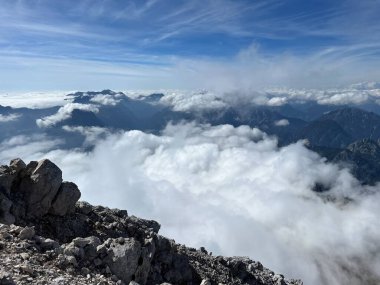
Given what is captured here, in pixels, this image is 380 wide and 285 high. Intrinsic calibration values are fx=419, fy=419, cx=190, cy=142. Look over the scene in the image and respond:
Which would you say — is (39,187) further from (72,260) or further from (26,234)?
(72,260)

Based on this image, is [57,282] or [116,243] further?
[116,243]

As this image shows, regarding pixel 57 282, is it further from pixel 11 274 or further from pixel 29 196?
pixel 29 196

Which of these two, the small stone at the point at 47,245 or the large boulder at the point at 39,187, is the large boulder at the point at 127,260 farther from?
the large boulder at the point at 39,187

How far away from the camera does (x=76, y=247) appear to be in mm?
37375

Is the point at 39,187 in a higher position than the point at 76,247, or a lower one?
higher

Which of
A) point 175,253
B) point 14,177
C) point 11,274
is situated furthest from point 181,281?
point 11,274

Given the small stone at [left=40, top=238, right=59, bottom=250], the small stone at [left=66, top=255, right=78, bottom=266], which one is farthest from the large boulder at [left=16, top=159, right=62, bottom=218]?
the small stone at [left=66, top=255, right=78, bottom=266]

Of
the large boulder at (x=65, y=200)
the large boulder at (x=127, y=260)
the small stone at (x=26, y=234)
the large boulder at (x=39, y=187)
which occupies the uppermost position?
the small stone at (x=26, y=234)

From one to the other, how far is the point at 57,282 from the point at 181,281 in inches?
1112

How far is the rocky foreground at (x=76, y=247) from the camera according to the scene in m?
32.7

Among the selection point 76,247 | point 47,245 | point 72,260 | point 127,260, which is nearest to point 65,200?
point 127,260

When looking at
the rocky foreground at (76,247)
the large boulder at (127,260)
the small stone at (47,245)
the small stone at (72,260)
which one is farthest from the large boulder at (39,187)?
the small stone at (72,260)

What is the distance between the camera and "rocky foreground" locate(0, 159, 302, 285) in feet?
107

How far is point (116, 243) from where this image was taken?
43.0 metres
